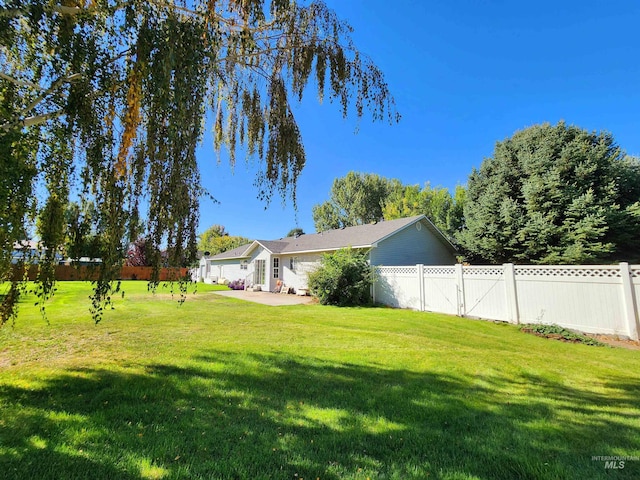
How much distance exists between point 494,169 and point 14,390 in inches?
838

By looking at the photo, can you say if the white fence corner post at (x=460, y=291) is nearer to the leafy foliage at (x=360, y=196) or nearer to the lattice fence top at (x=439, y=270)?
the lattice fence top at (x=439, y=270)

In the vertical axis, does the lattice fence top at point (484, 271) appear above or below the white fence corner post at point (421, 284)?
above

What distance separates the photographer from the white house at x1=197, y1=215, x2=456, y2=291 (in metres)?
15.3

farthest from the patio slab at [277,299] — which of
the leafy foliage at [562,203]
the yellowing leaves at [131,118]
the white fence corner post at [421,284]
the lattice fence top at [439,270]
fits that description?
the leafy foliage at [562,203]

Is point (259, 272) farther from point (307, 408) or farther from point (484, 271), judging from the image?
point (307, 408)

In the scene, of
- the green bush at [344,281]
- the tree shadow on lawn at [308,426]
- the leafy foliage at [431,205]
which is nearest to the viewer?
the tree shadow on lawn at [308,426]

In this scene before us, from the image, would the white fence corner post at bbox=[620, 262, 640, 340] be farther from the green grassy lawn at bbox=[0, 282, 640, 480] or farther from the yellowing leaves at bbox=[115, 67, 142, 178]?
the yellowing leaves at bbox=[115, 67, 142, 178]

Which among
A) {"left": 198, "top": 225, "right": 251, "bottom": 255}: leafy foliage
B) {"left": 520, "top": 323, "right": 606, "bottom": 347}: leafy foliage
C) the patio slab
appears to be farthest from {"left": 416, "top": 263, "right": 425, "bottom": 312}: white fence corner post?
{"left": 198, "top": 225, "right": 251, "bottom": 255}: leafy foliage

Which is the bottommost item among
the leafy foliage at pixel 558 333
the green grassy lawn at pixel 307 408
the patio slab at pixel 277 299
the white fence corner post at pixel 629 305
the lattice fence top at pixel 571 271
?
the leafy foliage at pixel 558 333

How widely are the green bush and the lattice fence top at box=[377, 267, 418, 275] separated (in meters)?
0.56

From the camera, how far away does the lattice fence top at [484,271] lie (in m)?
9.47

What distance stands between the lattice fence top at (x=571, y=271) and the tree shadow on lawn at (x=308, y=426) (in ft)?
14.5

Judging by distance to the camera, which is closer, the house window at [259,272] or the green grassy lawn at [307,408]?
the green grassy lawn at [307,408]

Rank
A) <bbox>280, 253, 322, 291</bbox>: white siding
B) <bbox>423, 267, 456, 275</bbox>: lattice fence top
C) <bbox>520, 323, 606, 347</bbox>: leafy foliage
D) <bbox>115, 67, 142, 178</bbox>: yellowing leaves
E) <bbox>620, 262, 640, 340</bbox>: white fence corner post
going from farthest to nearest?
1. <bbox>280, 253, 322, 291</bbox>: white siding
2. <bbox>423, 267, 456, 275</bbox>: lattice fence top
3. <bbox>520, 323, 606, 347</bbox>: leafy foliage
4. <bbox>620, 262, 640, 340</bbox>: white fence corner post
5. <bbox>115, 67, 142, 178</bbox>: yellowing leaves
